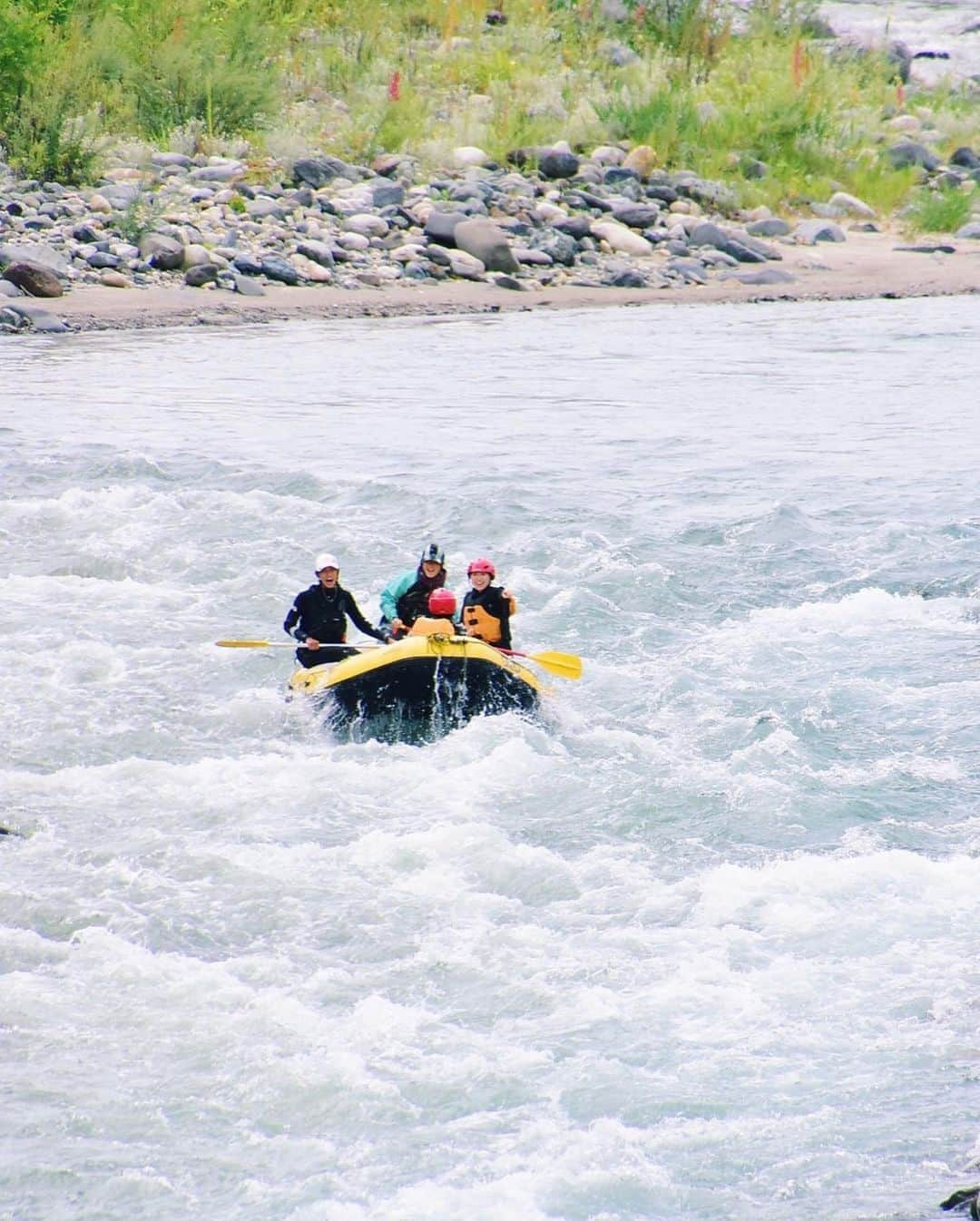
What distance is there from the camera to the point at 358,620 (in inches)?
411

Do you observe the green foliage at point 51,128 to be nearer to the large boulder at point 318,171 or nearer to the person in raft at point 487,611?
the large boulder at point 318,171

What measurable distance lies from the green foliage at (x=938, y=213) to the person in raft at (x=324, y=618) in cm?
1943

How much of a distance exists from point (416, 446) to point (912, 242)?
13523mm

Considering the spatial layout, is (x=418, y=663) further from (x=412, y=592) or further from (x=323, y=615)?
(x=323, y=615)

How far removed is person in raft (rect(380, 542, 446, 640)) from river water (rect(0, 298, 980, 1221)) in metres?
0.89

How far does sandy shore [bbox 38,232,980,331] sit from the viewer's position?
20984mm

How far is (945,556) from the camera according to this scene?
42.5ft

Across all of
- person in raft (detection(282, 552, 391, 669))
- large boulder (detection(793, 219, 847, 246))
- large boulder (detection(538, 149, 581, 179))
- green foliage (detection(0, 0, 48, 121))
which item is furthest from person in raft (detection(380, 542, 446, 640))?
large boulder (detection(793, 219, 847, 246))

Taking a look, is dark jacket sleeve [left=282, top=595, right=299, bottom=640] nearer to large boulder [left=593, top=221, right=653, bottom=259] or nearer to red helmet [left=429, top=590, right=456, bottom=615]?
red helmet [left=429, top=590, right=456, bottom=615]

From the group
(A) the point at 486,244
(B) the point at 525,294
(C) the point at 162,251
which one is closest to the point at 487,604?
(C) the point at 162,251

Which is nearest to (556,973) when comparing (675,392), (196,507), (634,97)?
(196,507)

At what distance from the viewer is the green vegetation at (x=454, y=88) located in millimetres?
25562

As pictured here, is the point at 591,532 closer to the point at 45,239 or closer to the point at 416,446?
the point at 416,446

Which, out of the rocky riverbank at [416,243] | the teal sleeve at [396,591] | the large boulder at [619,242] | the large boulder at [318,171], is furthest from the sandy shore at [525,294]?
the teal sleeve at [396,591]
